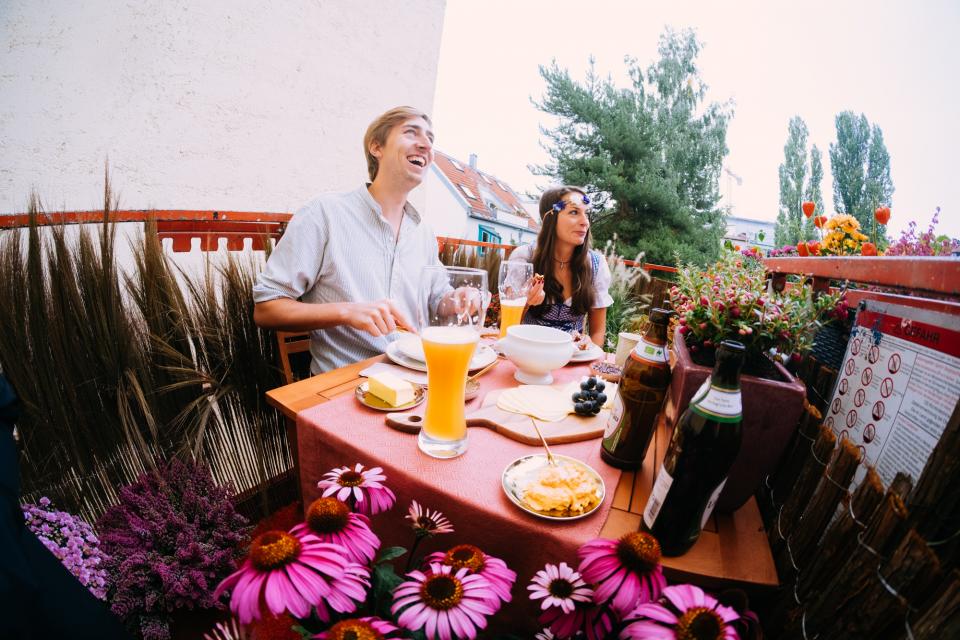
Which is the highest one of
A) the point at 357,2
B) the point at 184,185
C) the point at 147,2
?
the point at 357,2

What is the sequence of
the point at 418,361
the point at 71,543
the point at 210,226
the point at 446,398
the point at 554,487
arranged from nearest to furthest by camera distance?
the point at 554,487, the point at 446,398, the point at 71,543, the point at 418,361, the point at 210,226

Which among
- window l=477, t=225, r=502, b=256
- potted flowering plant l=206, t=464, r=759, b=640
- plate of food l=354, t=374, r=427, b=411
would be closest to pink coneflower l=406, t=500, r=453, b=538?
potted flowering plant l=206, t=464, r=759, b=640

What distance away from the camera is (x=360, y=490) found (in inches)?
27.0

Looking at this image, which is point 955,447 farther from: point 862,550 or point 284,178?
point 284,178

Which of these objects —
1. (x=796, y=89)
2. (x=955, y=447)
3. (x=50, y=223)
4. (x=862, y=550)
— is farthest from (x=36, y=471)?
(x=796, y=89)

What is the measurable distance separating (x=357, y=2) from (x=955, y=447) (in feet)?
17.5

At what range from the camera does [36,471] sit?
4.41 ft

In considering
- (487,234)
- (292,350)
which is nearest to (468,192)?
(487,234)

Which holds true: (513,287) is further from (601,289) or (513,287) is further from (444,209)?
(444,209)

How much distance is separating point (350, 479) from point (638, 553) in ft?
1.58

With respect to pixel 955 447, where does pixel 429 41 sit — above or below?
above

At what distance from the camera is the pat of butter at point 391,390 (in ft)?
3.63

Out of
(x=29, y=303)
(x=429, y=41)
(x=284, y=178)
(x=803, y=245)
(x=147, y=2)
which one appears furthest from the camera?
(x=429, y=41)

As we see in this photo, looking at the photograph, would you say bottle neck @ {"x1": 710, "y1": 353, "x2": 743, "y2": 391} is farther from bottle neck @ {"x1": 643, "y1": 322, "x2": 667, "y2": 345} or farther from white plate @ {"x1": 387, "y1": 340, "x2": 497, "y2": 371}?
white plate @ {"x1": 387, "y1": 340, "x2": 497, "y2": 371}
